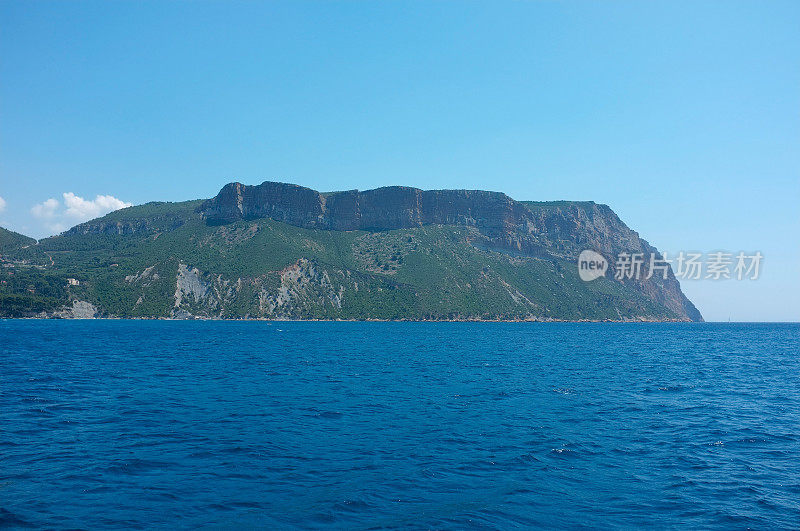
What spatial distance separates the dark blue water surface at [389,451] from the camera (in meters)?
17.6

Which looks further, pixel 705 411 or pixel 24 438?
pixel 705 411

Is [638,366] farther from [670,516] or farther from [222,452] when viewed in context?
[222,452]

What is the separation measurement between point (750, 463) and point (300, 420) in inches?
1017

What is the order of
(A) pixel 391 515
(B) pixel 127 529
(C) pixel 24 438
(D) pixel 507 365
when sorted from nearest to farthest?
(B) pixel 127 529, (A) pixel 391 515, (C) pixel 24 438, (D) pixel 507 365

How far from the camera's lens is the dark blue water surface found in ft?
57.8

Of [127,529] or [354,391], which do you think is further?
[354,391]

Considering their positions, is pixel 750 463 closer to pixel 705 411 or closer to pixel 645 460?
pixel 645 460

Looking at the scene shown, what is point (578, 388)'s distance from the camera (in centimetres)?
4666

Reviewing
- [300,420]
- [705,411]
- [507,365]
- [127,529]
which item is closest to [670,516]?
[127,529]

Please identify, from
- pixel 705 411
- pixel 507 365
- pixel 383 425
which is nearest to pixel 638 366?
pixel 507 365

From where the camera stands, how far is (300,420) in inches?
1232

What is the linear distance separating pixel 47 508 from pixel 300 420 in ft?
51.0

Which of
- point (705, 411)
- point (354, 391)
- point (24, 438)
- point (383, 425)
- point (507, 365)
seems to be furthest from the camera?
point (507, 365)

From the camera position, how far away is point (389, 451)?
2472 centimetres
